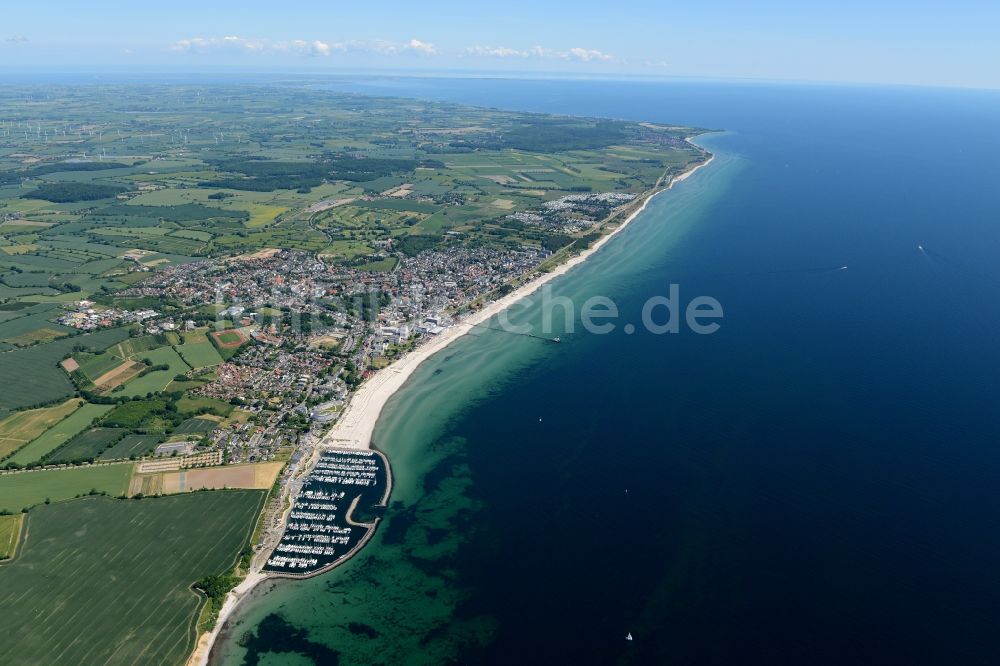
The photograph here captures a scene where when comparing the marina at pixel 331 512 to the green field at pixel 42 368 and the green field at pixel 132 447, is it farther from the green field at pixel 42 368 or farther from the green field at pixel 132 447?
the green field at pixel 42 368

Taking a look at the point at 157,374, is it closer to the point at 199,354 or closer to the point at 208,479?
the point at 199,354

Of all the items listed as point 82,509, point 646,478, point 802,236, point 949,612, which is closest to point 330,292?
point 82,509

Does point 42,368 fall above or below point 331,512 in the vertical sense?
above

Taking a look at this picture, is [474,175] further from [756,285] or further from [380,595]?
[380,595]

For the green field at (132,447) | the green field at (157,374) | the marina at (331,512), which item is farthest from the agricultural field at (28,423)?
the marina at (331,512)

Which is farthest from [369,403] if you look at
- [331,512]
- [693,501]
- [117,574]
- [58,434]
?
[693,501]

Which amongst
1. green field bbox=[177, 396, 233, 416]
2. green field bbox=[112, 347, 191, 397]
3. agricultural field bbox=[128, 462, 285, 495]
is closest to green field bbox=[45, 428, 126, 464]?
green field bbox=[177, 396, 233, 416]
